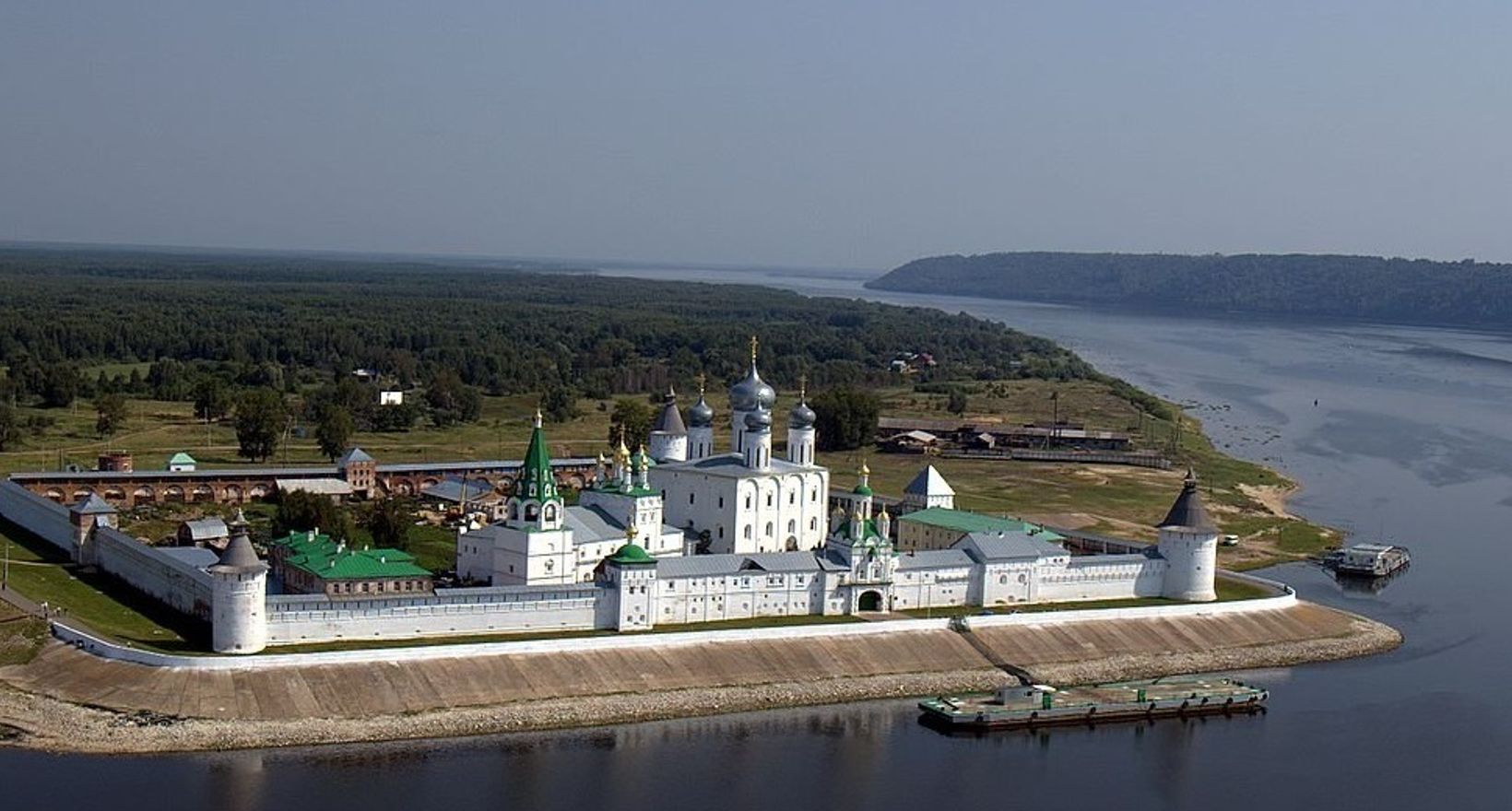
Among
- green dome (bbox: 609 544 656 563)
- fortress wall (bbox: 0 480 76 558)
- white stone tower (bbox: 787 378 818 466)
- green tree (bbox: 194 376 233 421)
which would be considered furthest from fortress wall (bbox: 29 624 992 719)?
green tree (bbox: 194 376 233 421)

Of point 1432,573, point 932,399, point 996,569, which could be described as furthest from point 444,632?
point 932,399

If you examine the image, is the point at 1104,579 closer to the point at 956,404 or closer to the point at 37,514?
the point at 37,514

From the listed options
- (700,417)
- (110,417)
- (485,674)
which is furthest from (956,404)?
(485,674)

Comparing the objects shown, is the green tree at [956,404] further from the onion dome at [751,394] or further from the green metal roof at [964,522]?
the onion dome at [751,394]

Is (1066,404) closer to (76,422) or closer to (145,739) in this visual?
(76,422)

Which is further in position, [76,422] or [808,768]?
[76,422]

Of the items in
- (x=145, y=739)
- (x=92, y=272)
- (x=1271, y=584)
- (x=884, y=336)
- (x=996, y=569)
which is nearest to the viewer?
(x=145, y=739)

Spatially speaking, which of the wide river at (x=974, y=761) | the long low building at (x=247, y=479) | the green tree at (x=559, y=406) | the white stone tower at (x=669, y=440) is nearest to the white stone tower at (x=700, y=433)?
the white stone tower at (x=669, y=440)
